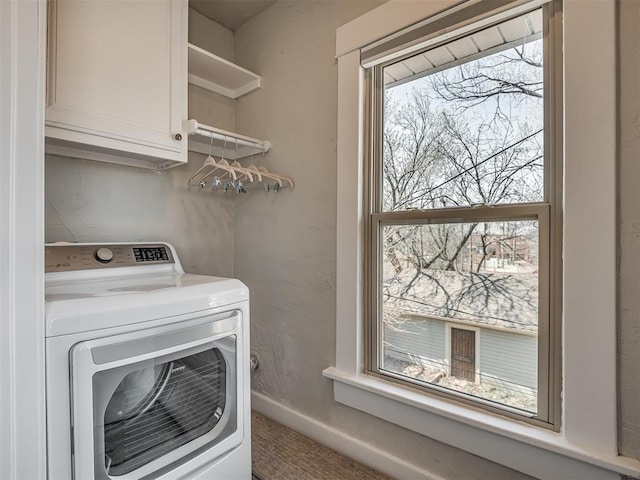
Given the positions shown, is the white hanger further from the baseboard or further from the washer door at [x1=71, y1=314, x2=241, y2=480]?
the baseboard

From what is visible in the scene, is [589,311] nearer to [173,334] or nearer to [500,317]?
[500,317]

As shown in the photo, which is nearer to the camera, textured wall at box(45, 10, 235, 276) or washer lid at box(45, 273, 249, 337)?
washer lid at box(45, 273, 249, 337)

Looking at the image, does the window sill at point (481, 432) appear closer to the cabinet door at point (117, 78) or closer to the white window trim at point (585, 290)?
the white window trim at point (585, 290)

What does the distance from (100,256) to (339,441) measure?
1.35 metres

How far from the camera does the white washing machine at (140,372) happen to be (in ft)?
2.93

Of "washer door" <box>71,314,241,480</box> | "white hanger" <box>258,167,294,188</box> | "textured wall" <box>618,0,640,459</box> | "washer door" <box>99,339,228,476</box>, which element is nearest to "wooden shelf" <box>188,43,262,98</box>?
"white hanger" <box>258,167,294,188</box>

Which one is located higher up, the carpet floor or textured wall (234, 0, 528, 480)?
textured wall (234, 0, 528, 480)

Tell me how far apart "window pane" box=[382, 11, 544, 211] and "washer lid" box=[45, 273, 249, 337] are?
84 cm

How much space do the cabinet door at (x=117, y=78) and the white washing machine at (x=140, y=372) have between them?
1.50 feet

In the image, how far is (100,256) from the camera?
1.45m

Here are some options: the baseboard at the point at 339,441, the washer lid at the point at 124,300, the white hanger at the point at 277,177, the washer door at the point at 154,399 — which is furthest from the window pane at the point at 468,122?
the baseboard at the point at 339,441

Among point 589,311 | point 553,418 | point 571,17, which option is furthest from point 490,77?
point 553,418

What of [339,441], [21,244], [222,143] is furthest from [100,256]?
[339,441]

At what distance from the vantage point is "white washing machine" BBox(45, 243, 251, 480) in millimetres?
895
